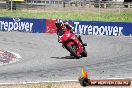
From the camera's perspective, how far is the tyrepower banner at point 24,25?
4000 centimetres

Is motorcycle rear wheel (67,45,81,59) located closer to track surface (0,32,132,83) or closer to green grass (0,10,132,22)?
track surface (0,32,132,83)

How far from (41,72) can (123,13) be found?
39595mm

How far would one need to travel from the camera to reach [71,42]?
23.6m

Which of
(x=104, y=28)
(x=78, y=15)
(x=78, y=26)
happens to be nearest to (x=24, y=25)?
(x=78, y=26)

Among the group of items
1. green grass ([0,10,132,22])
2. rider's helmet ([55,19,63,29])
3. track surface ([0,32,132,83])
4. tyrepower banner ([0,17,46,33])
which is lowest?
green grass ([0,10,132,22])

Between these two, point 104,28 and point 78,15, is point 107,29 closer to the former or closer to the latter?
point 104,28

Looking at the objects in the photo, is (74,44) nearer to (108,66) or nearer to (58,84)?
(108,66)

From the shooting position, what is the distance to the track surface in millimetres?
18812

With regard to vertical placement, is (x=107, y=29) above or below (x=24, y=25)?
above

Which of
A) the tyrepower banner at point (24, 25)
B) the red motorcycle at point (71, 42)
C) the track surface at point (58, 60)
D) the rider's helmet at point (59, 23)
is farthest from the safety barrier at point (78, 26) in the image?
the rider's helmet at point (59, 23)

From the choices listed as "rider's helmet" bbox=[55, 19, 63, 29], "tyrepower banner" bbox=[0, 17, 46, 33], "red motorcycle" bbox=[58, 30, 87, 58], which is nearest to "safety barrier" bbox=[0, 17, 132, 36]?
"tyrepower banner" bbox=[0, 17, 46, 33]

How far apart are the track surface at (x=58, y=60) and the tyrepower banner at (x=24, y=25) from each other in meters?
3.57

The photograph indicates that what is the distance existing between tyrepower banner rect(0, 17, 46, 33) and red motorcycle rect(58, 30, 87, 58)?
16.2m

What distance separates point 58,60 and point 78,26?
51.3ft
